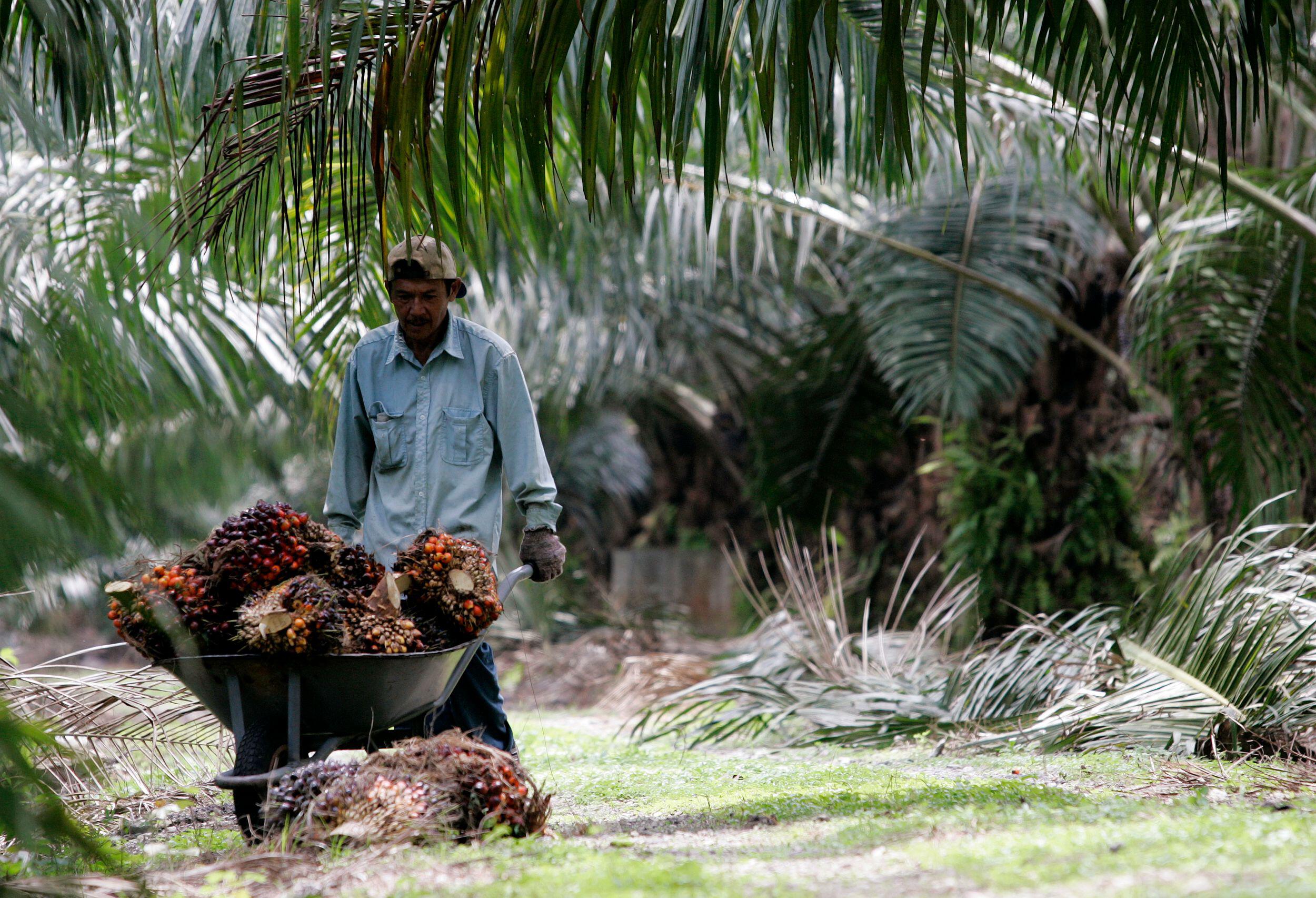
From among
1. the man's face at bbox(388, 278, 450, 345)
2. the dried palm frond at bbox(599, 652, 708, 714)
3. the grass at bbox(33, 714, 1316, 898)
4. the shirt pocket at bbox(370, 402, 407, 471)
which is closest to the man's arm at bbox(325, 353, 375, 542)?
the shirt pocket at bbox(370, 402, 407, 471)

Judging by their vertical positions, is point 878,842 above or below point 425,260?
below

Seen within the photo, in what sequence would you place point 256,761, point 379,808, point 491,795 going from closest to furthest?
point 379,808 < point 491,795 < point 256,761

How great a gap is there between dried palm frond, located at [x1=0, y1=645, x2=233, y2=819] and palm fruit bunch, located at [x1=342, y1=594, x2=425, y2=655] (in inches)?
42.9

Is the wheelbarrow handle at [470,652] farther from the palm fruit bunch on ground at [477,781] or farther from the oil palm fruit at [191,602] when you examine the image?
the oil palm fruit at [191,602]

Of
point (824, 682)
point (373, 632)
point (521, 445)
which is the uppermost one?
point (521, 445)

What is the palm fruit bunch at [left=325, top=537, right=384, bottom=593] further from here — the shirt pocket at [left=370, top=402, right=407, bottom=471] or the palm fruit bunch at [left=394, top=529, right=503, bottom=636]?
the shirt pocket at [left=370, top=402, right=407, bottom=471]

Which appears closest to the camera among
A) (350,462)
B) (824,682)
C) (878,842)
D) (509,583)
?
(878,842)

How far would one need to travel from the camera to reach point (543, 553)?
331 centimetres

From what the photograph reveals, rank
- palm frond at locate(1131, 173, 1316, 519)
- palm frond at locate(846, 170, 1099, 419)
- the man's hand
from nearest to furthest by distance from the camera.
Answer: the man's hand < palm frond at locate(1131, 173, 1316, 519) < palm frond at locate(846, 170, 1099, 419)

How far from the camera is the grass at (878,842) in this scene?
6.45ft

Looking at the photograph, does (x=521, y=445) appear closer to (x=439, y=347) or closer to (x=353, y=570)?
(x=439, y=347)

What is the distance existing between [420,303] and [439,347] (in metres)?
0.15

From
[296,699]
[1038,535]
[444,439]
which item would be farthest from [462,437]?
[1038,535]

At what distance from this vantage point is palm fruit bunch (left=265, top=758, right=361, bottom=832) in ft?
8.53
